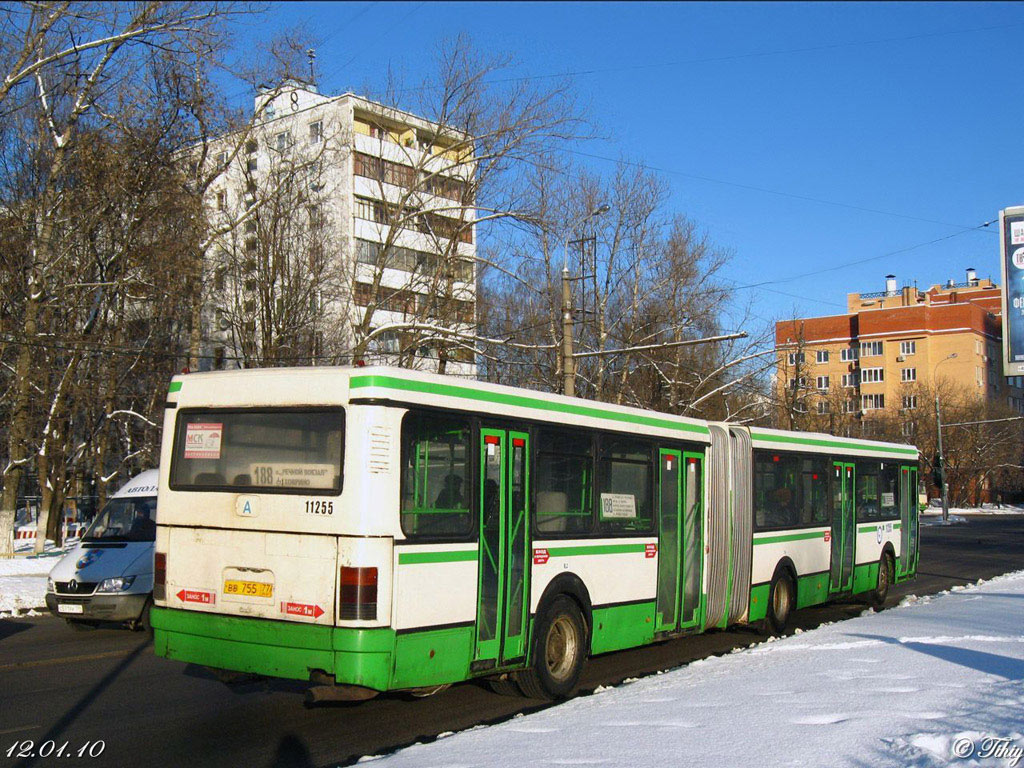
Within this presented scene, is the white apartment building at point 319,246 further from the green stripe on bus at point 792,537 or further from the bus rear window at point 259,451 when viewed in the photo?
the bus rear window at point 259,451

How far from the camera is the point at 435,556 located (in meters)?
8.20

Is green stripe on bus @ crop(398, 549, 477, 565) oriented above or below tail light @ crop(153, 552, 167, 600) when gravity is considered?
above

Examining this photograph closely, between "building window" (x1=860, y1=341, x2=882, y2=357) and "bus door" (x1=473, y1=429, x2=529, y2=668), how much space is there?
103 metres

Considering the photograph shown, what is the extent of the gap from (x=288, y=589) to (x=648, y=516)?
4.89m

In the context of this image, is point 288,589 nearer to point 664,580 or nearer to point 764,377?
point 664,580

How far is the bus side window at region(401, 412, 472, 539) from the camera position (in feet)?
26.5

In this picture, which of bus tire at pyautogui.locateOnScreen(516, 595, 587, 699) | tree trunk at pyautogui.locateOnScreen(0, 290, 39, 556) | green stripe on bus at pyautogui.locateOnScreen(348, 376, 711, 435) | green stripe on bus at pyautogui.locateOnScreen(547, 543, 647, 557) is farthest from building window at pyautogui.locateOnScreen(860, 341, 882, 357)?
bus tire at pyautogui.locateOnScreen(516, 595, 587, 699)

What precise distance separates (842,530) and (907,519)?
12.6 feet

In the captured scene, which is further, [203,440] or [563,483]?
[563,483]

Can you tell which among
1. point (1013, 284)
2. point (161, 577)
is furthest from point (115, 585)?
point (1013, 284)

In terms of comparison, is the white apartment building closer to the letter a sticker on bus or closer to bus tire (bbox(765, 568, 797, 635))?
bus tire (bbox(765, 568, 797, 635))

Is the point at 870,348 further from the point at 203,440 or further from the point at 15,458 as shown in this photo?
the point at 203,440

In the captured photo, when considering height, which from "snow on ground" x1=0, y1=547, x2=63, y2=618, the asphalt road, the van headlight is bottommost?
the asphalt road

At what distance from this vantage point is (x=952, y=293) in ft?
379
